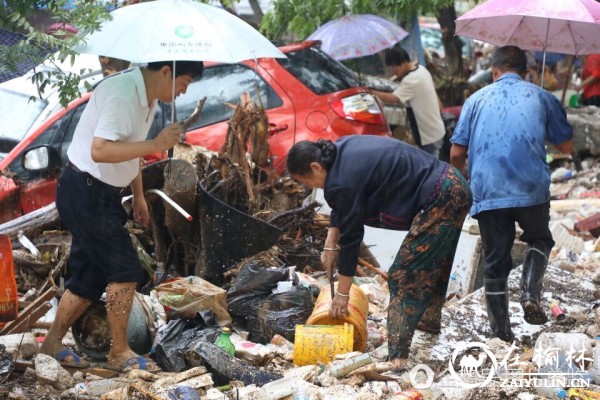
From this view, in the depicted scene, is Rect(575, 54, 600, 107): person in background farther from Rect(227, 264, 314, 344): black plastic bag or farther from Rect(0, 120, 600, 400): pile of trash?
Rect(227, 264, 314, 344): black plastic bag

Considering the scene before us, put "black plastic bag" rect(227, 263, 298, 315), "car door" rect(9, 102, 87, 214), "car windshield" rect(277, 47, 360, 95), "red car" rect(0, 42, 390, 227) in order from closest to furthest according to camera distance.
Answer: "black plastic bag" rect(227, 263, 298, 315), "car door" rect(9, 102, 87, 214), "red car" rect(0, 42, 390, 227), "car windshield" rect(277, 47, 360, 95)

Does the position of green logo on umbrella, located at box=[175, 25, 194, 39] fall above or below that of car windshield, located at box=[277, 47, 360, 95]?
above

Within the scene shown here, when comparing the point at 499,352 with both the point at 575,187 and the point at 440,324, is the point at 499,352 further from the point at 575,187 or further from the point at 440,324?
the point at 575,187

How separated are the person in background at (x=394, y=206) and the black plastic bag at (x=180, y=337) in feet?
2.88

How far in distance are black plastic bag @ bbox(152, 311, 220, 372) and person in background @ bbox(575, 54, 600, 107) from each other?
10.0 m

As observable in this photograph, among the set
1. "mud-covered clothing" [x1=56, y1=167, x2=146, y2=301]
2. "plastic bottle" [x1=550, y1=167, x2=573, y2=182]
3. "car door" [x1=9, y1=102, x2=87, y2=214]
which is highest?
"mud-covered clothing" [x1=56, y1=167, x2=146, y2=301]

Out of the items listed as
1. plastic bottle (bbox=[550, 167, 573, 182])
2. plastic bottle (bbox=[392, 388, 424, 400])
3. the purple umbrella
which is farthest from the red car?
plastic bottle (bbox=[550, 167, 573, 182])

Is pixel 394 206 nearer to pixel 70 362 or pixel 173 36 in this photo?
pixel 173 36

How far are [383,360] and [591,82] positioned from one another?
33.6ft

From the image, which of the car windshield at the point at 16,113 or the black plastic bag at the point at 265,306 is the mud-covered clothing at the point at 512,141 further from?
the car windshield at the point at 16,113

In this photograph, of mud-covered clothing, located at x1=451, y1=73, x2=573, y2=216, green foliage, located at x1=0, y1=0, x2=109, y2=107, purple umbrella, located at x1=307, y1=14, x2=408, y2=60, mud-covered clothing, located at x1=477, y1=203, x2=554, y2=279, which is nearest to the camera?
green foliage, located at x1=0, y1=0, x2=109, y2=107

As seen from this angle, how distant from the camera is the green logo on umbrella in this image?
526 centimetres

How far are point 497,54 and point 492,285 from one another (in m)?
1.50

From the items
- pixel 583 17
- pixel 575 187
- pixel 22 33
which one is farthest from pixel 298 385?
pixel 575 187
